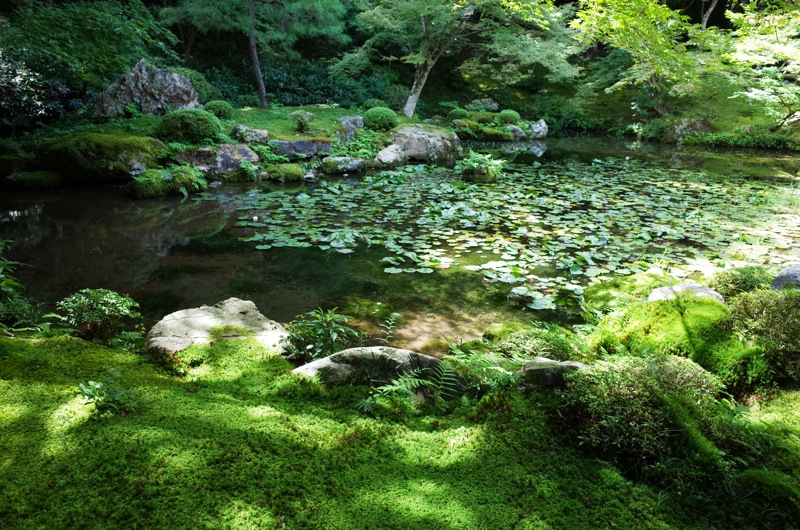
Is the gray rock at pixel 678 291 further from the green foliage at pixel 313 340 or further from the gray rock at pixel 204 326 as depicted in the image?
the gray rock at pixel 204 326

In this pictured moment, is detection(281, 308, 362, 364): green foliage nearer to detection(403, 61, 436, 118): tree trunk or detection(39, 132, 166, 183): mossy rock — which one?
detection(39, 132, 166, 183): mossy rock

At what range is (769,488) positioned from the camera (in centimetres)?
185

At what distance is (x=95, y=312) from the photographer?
3594 mm

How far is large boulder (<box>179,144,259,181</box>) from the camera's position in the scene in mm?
11133

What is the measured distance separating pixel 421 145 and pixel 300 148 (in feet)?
13.2

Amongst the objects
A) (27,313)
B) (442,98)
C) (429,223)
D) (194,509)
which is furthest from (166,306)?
(442,98)

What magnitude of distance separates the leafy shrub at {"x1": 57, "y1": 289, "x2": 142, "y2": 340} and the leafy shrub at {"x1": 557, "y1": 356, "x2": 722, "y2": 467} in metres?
3.46

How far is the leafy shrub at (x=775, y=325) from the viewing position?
2979mm

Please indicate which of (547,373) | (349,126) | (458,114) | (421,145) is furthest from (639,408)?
(458,114)

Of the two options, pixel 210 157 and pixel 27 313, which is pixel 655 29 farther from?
pixel 210 157

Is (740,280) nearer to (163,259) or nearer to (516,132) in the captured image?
(163,259)

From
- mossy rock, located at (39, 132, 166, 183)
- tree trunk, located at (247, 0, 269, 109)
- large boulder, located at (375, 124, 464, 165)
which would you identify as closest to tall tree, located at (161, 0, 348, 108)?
tree trunk, located at (247, 0, 269, 109)

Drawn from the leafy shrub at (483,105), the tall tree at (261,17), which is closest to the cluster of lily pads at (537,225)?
the tall tree at (261,17)

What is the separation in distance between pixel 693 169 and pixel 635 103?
11.0 meters
